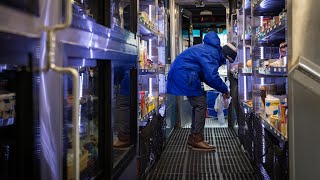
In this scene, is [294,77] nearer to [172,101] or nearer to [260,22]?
[260,22]

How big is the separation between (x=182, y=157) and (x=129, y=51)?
265 centimetres

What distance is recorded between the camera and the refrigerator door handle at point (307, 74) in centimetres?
238

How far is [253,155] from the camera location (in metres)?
4.65

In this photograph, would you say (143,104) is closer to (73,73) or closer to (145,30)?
(145,30)

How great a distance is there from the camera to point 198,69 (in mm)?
5969

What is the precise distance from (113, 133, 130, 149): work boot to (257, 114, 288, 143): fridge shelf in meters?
1.22

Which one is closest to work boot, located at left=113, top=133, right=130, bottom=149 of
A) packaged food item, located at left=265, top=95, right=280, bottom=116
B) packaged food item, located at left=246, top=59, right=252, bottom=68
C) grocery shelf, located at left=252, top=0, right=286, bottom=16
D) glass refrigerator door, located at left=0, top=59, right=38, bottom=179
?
packaged food item, located at left=265, top=95, right=280, bottom=116

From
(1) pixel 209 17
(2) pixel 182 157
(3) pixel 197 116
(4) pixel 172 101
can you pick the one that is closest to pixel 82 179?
(2) pixel 182 157

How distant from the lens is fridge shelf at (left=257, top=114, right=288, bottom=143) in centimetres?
296

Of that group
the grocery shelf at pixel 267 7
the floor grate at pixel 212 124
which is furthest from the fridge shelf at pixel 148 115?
the floor grate at pixel 212 124

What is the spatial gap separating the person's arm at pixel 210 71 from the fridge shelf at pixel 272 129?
5.11 ft

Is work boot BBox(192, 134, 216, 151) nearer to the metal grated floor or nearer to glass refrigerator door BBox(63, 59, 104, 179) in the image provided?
the metal grated floor

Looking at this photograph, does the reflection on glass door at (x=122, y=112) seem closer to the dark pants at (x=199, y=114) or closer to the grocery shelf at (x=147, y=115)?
the grocery shelf at (x=147, y=115)

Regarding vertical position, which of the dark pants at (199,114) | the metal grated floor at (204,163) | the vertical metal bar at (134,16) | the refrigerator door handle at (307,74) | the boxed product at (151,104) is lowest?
the metal grated floor at (204,163)
